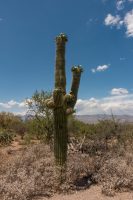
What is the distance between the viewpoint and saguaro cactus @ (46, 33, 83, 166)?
37.9 ft

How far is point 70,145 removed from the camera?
16.0m

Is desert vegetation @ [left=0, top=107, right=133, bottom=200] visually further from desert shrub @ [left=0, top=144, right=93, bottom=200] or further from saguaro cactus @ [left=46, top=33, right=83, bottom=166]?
saguaro cactus @ [left=46, top=33, right=83, bottom=166]

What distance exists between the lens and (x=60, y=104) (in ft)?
38.0

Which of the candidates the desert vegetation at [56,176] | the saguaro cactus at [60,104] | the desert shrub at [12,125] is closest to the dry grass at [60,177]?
the desert vegetation at [56,176]

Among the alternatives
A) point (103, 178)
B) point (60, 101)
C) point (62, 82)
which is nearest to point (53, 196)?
point (103, 178)

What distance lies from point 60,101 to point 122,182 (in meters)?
3.44

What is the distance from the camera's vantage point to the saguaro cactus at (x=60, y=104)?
11547mm

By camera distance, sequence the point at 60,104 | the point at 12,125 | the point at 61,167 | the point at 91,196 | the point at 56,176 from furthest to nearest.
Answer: the point at 12,125 → the point at 60,104 → the point at 61,167 → the point at 56,176 → the point at 91,196

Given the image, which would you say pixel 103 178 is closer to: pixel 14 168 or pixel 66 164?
pixel 66 164

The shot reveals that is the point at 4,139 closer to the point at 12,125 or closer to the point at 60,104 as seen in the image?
the point at 12,125

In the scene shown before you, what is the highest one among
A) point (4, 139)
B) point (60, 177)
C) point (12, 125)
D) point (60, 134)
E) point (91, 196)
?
point (12, 125)

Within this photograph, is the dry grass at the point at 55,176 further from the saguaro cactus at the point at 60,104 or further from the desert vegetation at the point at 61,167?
the saguaro cactus at the point at 60,104

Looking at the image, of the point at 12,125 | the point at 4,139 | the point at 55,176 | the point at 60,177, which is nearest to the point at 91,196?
the point at 60,177

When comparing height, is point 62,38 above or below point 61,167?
above
